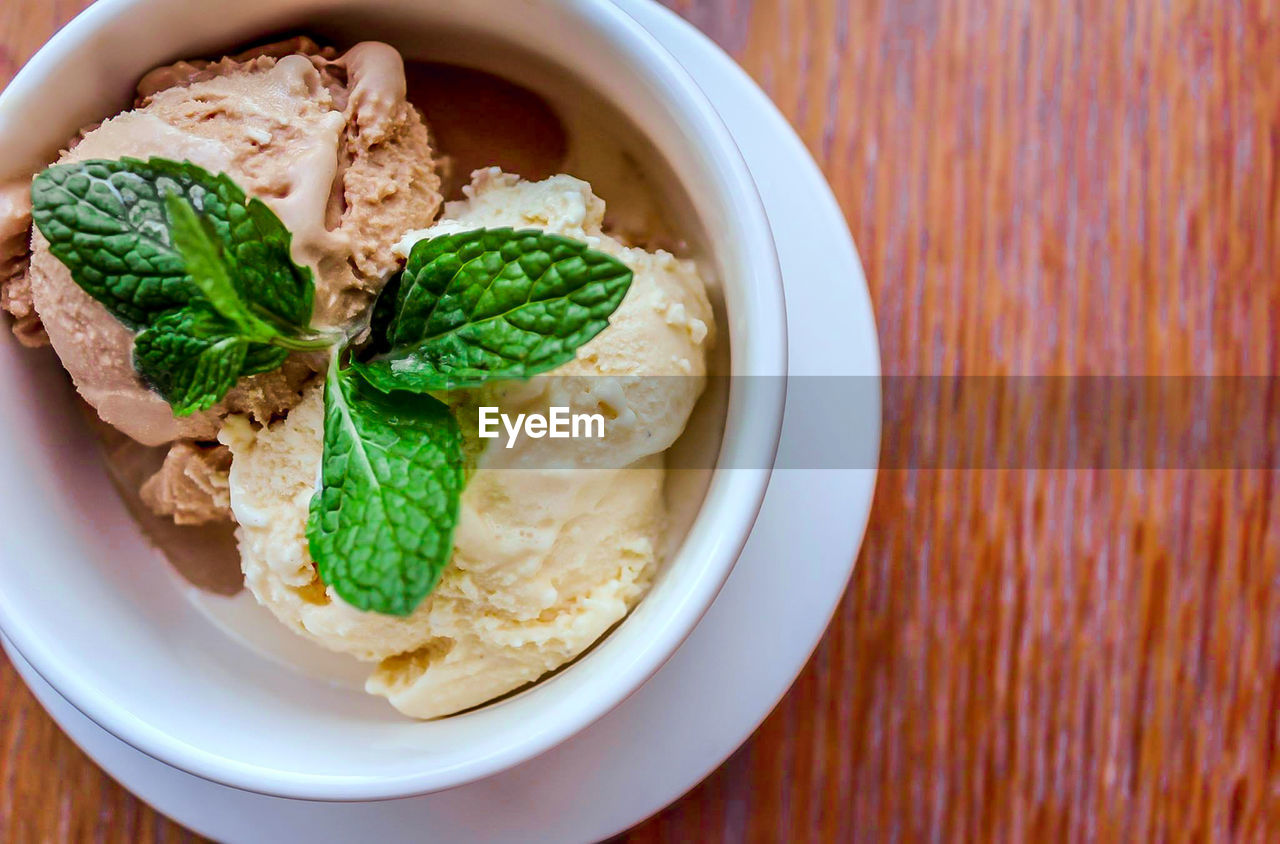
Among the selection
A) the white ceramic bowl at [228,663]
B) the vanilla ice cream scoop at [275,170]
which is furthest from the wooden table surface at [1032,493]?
the vanilla ice cream scoop at [275,170]

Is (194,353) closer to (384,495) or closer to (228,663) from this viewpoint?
(384,495)

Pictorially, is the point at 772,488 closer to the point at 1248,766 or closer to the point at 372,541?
the point at 372,541

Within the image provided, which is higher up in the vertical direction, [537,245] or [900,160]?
[900,160]

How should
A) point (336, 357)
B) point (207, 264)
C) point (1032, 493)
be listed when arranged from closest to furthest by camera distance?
point (207, 264), point (336, 357), point (1032, 493)

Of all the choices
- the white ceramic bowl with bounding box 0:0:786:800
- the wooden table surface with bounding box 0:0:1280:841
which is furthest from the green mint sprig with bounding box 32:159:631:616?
the wooden table surface with bounding box 0:0:1280:841

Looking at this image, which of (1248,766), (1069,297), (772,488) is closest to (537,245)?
(772,488)

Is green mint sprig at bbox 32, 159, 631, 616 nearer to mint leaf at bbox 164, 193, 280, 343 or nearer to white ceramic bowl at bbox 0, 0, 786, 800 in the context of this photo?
mint leaf at bbox 164, 193, 280, 343

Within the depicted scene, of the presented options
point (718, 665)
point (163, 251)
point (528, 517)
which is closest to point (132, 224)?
point (163, 251)
